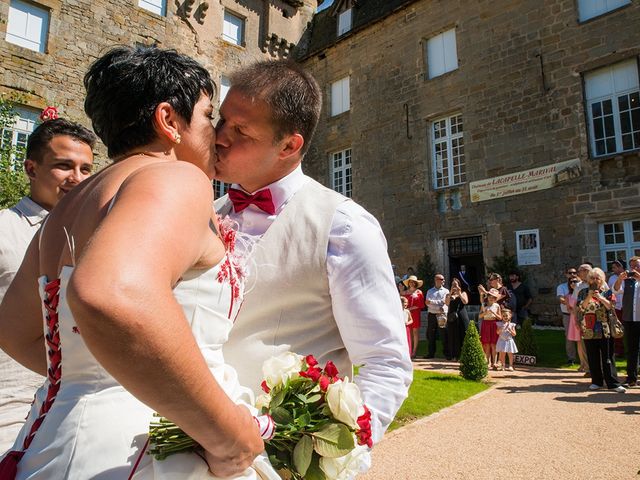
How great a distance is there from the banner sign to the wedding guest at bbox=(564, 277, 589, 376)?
4.49m

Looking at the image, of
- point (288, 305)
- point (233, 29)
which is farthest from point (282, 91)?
point (233, 29)

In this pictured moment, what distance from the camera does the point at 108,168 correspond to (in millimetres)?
1175

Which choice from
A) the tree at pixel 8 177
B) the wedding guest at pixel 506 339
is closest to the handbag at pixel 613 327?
the wedding guest at pixel 506 339

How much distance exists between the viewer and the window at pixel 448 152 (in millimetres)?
15281

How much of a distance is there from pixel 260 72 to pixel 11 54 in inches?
611

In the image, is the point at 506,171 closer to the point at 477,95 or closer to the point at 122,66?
the point at 477,95

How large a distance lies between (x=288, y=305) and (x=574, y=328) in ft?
28.2

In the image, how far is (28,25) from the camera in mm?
14125

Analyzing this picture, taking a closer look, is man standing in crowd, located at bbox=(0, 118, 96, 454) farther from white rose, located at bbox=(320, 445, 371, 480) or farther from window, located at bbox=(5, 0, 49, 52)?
window, located at bbox=(5, 0, 49, 52)

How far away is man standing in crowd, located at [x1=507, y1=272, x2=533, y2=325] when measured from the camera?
12328 mm

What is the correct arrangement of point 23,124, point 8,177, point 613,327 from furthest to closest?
point 23,124
point 8,177
point 613,327

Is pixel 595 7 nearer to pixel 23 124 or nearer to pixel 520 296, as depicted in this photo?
pixel 520 296

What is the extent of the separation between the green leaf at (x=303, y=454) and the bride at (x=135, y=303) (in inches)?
2.7

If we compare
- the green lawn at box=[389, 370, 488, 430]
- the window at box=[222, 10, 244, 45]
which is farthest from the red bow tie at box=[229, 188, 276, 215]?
the window at box=[222, 10, 244, 45]
